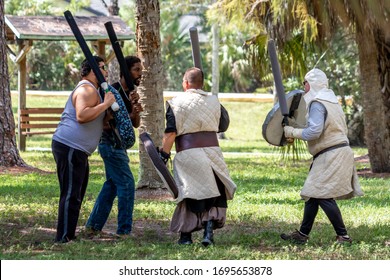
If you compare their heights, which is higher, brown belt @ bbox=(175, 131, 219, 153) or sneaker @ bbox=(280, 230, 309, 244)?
brown belt @ bbox=(175, 131, 219, 153)

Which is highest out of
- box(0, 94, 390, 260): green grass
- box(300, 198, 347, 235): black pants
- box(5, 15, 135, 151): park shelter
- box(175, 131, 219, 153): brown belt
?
box(5, 15, 135, 151): park shelter

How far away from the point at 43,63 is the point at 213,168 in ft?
130

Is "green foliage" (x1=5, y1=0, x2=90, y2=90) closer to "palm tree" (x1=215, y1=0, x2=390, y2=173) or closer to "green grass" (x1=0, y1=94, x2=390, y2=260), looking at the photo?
"palm tree" (x1=215, y1=0, x2=390, y2=173)

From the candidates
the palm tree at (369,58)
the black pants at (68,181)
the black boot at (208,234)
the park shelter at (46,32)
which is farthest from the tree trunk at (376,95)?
the black pants at (68,181)

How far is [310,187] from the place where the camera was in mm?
9461

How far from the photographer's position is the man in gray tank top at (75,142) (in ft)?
30.6

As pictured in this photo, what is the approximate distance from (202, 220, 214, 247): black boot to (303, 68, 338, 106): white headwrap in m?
1.45

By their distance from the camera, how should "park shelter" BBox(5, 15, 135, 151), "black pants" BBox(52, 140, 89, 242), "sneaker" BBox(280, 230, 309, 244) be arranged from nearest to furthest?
1. "black pants" BBox(52, 140, 89, 242)
2. "sneaker" BBox(280, 230, 309, 244)
3. "park shelter" BBox(5, 15, 135, 151)

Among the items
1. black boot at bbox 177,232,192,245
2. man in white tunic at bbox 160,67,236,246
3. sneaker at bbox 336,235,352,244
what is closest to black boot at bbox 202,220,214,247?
man in white tunic at bbox 160,67,236,246

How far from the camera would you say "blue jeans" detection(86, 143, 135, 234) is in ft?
32.4

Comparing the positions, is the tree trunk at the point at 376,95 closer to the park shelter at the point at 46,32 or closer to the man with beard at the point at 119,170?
the park shelter at the point at 46,32

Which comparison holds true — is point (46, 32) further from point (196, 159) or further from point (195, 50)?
point (196, 159)

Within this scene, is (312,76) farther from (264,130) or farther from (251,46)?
(251,46)

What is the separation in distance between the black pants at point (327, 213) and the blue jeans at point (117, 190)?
5.69 feet
